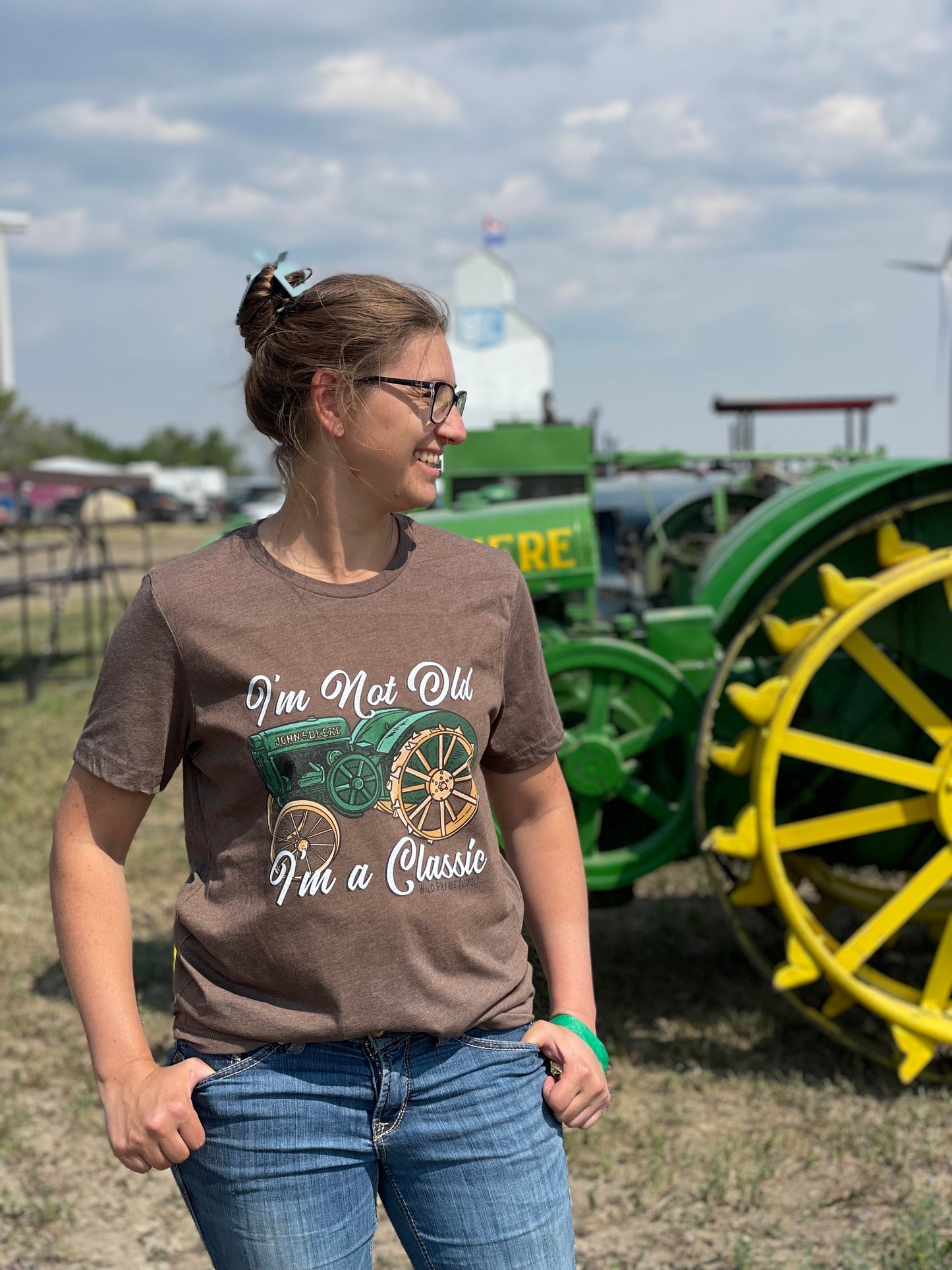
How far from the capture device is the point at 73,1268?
9.45 feet

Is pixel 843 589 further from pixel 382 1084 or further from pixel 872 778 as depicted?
pixel 382 1084

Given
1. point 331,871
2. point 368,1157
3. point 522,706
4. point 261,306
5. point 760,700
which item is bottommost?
point 368,1157

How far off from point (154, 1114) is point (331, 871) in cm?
32

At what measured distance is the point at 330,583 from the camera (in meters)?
1.50

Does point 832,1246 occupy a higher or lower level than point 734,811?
lower

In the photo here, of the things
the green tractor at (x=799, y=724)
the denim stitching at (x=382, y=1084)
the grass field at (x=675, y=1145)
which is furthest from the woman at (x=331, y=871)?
the green tractor at (x=799, y=724)

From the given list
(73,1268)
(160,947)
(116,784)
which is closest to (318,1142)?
(116,784)

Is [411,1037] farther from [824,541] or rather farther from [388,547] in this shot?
[824,541]

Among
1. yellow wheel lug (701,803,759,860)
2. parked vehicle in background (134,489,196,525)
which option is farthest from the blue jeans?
parked vehicle in background (134,489,196,525)

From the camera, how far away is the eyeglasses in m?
1.49

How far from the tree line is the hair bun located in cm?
4451

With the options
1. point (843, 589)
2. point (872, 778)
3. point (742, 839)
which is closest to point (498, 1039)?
point (742, 839)

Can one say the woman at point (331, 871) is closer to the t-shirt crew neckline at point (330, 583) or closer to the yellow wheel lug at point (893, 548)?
the t-shirt crew neckline at point (330, 583)

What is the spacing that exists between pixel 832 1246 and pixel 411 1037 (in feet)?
6.11
